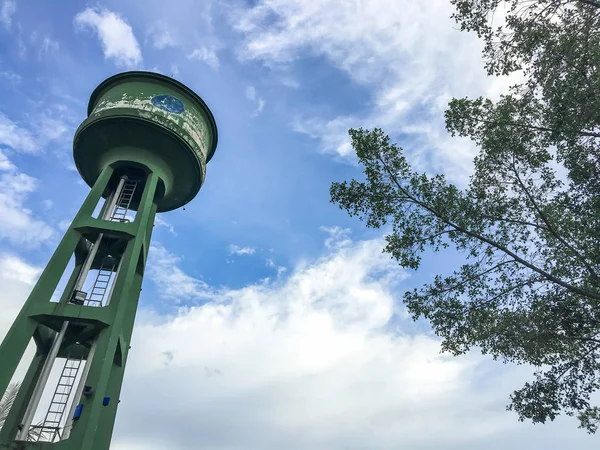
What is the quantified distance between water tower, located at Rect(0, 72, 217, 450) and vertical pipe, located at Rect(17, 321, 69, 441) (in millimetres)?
28

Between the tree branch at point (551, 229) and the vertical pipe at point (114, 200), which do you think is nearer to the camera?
A: the tree branch at point (551, 229)

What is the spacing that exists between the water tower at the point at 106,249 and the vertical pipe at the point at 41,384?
0.09 feet

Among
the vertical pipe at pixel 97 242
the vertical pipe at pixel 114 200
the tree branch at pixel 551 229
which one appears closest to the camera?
the tree branch at pixel 551 229

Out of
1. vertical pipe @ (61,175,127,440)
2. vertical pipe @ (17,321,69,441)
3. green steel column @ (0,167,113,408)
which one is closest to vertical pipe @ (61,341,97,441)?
vertical pipe @ (61,175,127,440)

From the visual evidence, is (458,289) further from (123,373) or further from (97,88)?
(97,88)

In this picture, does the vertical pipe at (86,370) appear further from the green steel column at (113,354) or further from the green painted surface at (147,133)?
the green painted surface at (147,133)

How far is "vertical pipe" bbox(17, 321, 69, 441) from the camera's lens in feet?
41.7

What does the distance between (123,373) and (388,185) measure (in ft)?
37.6

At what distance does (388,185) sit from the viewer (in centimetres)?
1312

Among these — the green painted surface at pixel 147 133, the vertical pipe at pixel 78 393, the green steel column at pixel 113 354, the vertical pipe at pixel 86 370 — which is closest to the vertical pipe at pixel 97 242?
the vertical pipe at pixel 86 370

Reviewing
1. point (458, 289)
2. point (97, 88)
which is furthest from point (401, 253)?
point (97, 88)

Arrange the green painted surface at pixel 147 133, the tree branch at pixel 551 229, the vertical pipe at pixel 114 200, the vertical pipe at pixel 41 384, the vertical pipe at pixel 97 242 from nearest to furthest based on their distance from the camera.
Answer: the tree branch at pixel 551 229 → the vertical pipe at pixel 41 384 → the vertical pipe at pixel 97 242 → the green painted surface at pixel 147 133 → the vertical pipe at pixel 114 200

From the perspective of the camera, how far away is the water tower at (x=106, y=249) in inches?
503

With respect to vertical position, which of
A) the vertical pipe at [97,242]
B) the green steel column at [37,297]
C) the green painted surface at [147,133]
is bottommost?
the green steel column at [37,297]
